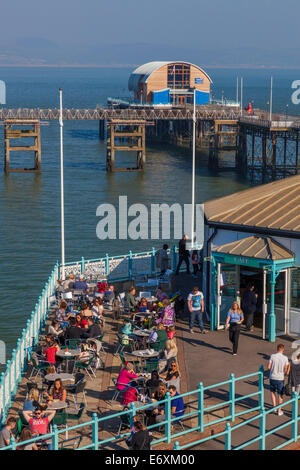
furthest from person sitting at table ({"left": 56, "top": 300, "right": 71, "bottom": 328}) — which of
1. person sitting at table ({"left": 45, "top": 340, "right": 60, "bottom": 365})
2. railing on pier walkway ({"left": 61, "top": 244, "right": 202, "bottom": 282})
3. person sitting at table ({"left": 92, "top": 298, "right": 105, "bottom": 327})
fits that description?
railing on pier walkway ({"left": 61, "top": 244, "right": 202, "bottom": 282})

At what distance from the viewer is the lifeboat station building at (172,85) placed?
294ft

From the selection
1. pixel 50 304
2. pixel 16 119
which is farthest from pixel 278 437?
pixel 16 119

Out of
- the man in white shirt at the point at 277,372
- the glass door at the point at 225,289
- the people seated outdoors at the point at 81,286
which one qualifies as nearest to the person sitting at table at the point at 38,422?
the man in white shirt at the point at 277,372

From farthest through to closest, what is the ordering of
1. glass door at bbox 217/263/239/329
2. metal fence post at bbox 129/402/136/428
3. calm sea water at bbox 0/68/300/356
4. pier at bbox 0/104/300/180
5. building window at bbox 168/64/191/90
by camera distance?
building window at bbox 168/64/191/90, pier at bbox 0/104/300/180, calm sea water at bbox 0/68/300/356, glass door at bbox 217/263/239/329, metal fence post at bbox 129/402/136/428

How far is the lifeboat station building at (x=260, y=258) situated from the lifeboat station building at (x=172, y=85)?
6718cm

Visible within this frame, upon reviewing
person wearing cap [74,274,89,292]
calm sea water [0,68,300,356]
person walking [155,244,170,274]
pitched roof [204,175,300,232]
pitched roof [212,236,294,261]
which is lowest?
calm sea water [0,68,300,356]

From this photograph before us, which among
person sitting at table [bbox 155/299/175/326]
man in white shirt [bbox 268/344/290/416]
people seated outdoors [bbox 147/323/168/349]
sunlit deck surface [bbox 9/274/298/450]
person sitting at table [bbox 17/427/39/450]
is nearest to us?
person sitting at table [bbox 17/427/39/450]

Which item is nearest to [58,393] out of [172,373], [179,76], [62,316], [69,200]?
[172,373]

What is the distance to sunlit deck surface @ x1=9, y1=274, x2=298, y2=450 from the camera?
1525cm

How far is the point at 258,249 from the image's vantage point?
21.1 m

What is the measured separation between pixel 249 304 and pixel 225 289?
1.20 m

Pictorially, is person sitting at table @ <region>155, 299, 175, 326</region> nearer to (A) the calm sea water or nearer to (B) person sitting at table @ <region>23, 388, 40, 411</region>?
(B) person sitting at table @ <region>23, 388, 40, 411</region>

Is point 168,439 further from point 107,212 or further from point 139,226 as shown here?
point 107,212

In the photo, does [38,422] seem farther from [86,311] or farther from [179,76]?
[179,76]
